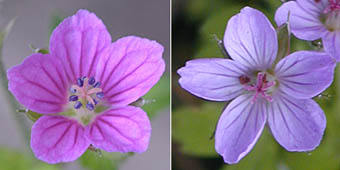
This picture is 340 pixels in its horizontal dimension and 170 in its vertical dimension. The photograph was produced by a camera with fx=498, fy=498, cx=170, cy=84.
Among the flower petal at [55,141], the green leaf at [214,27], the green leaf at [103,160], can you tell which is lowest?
the green leaf at [103,160]

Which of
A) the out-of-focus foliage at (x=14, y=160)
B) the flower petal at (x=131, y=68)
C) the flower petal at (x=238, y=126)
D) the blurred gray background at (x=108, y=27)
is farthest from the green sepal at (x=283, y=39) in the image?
the out-of-focus foliage at (x=14, y=160)

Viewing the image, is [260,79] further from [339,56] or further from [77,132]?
[77,132]

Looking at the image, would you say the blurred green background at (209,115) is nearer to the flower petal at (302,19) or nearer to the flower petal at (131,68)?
the flower petal at (302,19)

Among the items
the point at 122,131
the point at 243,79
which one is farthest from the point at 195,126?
the point at 122,131

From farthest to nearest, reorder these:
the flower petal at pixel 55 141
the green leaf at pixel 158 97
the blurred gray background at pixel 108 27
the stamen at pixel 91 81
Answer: the blurred gray background at pixel 108 27 < the green leaf at pixel 158 97 < the stamen at pixel 91 81 < the flower petal at pixel 55 141

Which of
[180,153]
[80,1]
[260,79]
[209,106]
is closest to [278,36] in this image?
[260,79]

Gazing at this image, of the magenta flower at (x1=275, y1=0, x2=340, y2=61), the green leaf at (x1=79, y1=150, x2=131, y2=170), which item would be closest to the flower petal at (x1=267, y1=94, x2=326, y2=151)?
the magenta flower at (x1=275, y1=0, x2=340, y2=61)

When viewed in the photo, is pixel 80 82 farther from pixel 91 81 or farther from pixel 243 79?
pixel 243 79
